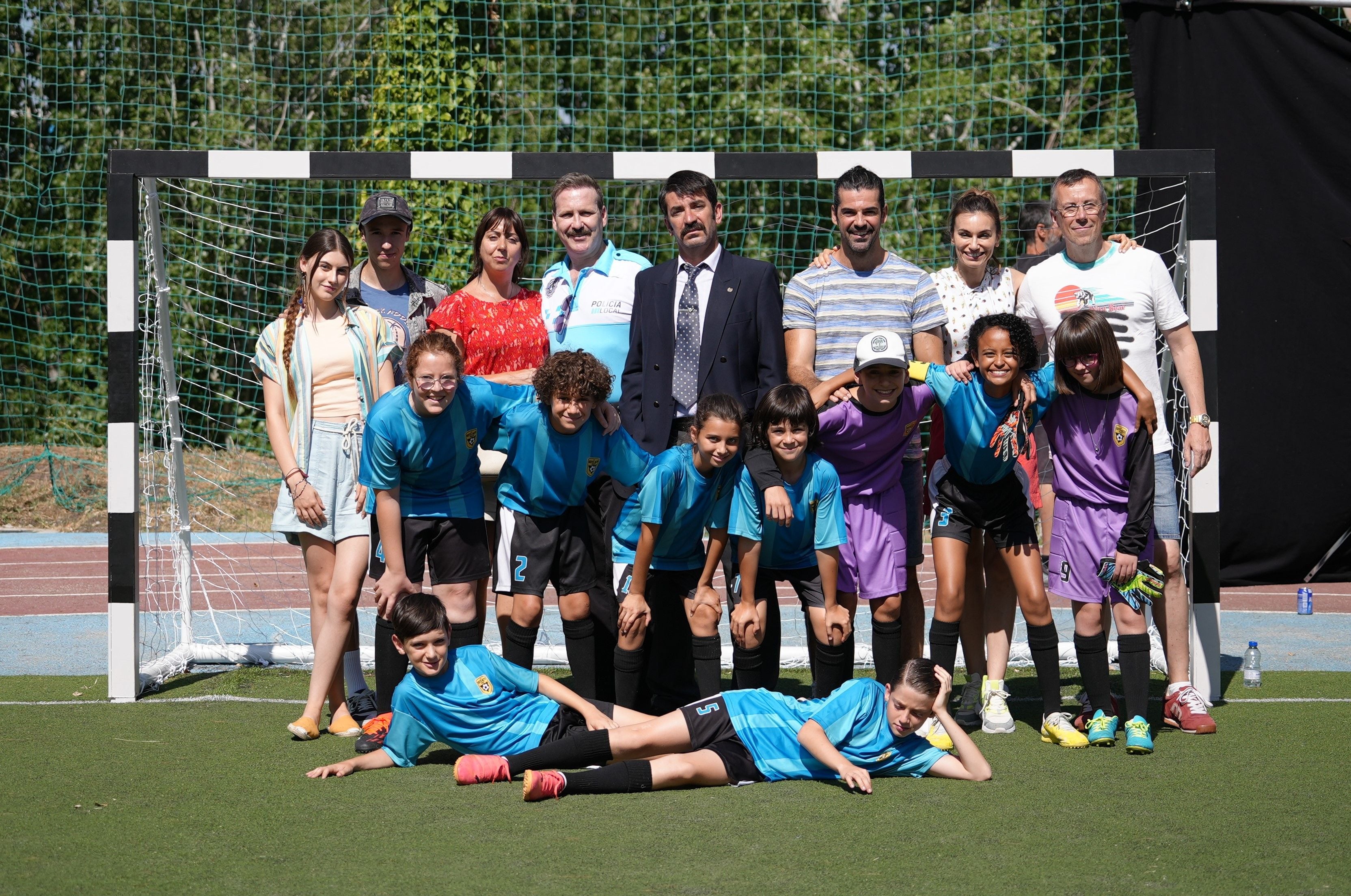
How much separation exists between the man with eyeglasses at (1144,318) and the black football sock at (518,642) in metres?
1.85

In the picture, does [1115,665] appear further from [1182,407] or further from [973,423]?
[973,423]

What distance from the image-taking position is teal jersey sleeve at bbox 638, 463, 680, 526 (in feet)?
Result: 13.5

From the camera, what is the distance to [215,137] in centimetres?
1376

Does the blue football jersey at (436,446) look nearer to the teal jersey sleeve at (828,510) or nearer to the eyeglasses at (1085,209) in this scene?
the teal jersey sleeve at (828,510)

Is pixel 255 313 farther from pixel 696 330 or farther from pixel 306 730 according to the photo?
pixel 696 330

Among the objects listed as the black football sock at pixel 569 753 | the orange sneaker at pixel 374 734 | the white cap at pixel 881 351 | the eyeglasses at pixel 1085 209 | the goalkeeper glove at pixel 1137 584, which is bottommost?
the orange sneaker at pixel 374 734

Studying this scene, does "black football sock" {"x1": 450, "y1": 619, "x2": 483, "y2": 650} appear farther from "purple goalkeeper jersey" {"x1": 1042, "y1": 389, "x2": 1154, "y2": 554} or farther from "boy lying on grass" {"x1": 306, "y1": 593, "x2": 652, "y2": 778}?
"purple goalkeeper jersey" {"x1": 1042, "y1": 389, "x2": 1154, "y2": 554}

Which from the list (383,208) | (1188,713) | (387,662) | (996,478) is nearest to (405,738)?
(387,662)

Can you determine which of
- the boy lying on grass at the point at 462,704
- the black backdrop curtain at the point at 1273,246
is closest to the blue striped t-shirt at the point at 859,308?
the boy lying on grass at the point at 462,704

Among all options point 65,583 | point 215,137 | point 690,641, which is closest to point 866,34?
point 215,137

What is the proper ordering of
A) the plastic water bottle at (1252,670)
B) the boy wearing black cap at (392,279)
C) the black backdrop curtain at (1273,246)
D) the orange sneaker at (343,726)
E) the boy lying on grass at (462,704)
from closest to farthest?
the boy lying on grass at (462,704) < the orange sneaker at (343,726) < the boy wearing black cap at (392,279) < the plastic water bottle at (1252,670) < the black backdrop curtain at (1273,246)

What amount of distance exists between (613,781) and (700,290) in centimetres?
176

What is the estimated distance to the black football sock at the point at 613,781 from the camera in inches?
143

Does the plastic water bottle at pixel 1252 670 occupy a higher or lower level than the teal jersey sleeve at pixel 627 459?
lower
